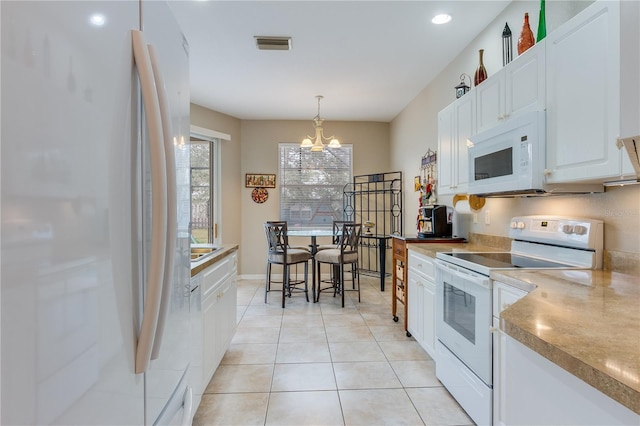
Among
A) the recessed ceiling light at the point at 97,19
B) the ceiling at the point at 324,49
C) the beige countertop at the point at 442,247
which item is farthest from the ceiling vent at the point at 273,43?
the recessed ceiling light at the point at 97,19

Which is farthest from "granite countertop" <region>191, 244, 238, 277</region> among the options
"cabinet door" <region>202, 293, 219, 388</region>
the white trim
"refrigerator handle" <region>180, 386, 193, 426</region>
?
the white trim

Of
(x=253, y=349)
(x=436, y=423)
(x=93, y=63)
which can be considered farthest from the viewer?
(x=253, y=349)

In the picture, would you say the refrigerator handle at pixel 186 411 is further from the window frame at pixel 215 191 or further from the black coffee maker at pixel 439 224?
the window frame at pixel 215 191

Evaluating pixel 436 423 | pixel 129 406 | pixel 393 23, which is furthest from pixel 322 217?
pixel 129 406

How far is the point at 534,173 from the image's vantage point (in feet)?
5.42

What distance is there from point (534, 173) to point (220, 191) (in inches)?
174

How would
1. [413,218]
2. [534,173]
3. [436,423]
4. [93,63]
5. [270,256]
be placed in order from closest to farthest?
[93,63], [534,173], [436,423], [270,256], [413,218]

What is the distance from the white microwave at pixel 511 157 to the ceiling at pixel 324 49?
116 cm

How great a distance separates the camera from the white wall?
1.52m

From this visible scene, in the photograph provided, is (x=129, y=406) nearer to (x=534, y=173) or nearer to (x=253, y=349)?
(x=534, y=173)

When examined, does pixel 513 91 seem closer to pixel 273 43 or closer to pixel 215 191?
pixel 273 43

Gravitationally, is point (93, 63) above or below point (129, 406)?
above

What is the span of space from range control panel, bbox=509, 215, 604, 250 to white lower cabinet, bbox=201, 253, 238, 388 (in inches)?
77.6

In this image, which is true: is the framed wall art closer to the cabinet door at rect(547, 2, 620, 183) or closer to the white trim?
the white trim
